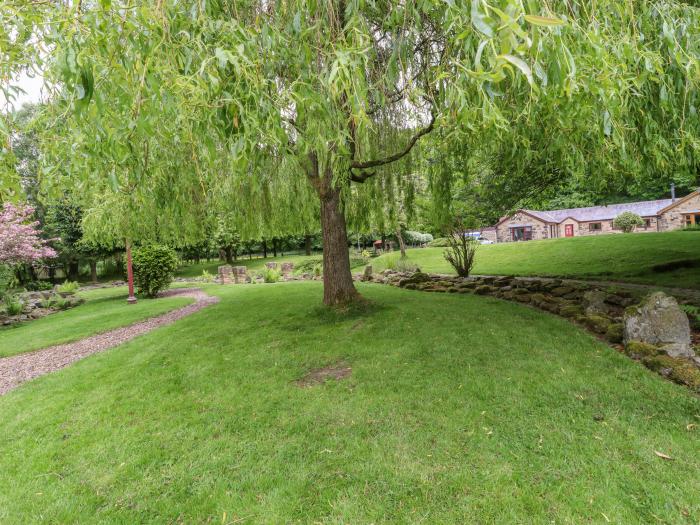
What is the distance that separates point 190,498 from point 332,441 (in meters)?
1.08

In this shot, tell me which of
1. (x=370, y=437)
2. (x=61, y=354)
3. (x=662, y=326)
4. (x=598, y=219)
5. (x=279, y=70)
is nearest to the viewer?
(x=370, y=437)

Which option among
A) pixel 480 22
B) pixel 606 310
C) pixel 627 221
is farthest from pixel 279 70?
pixel 627 221

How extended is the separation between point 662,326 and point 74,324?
467 inches

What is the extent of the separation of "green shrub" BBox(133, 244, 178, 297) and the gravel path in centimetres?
407

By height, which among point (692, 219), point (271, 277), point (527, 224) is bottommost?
point (271, 277)

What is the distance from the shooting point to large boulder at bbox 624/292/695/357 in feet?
12.9

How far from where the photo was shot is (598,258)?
13.0 metres

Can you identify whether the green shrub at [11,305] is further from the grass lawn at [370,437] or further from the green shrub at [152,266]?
the grass lawn at [370,437]

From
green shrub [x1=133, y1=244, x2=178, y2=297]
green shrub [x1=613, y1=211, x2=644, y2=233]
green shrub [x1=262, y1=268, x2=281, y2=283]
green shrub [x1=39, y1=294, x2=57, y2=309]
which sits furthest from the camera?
green shrub [x1=613, y1=211, x2=644, y2=233]

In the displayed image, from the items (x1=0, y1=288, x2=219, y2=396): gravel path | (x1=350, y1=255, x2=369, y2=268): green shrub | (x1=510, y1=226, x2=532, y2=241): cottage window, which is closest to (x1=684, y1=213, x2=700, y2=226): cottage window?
(x1=510, y1=226, x2=532, y2=241): cottage window

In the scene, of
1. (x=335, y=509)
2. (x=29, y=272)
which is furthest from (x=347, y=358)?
(x=29, y=272)

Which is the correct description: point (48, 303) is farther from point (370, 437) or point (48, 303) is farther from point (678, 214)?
point (678, 214)

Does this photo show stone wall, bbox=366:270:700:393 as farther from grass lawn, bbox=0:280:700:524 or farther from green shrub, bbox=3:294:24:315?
green shrub, bbox=3:294:24:315

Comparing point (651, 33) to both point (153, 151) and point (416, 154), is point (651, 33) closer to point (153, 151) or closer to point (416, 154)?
point (416, 154)
